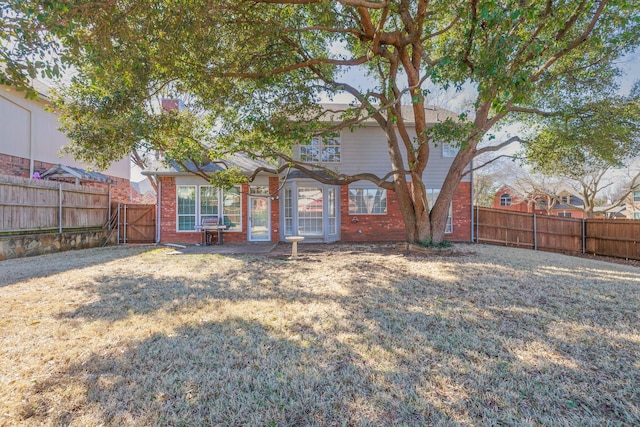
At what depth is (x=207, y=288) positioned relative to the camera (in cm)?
539

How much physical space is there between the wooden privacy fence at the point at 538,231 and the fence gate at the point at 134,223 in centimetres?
1477

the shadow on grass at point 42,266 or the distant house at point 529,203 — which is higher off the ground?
the distant house at point 529,203

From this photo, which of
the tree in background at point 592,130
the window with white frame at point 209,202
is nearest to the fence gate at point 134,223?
the window with white frame at point 209,202

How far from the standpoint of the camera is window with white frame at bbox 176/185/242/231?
12.9 meters

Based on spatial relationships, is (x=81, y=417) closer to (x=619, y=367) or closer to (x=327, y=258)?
(x=619, y=367)

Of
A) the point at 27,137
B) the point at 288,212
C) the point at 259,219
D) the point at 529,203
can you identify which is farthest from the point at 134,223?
the point at 529,203

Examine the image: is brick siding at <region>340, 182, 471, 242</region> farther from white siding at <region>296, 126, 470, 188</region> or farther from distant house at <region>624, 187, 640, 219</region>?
distant house at <region>624, 187, 640, 219</region>

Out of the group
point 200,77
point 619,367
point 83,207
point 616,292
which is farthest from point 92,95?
point 616,292

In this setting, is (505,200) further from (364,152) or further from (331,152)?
(331,152)

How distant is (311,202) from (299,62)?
592 centimetres

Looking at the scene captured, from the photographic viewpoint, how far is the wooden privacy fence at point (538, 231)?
13516 mm

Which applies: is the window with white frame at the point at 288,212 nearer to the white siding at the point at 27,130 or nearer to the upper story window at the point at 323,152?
the upper story window at the point at 323,152

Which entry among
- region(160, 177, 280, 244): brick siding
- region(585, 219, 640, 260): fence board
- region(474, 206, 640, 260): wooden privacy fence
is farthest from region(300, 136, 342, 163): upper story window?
region(585, 219, 640, 260): fence board

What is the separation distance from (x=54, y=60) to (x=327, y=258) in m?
6.80
